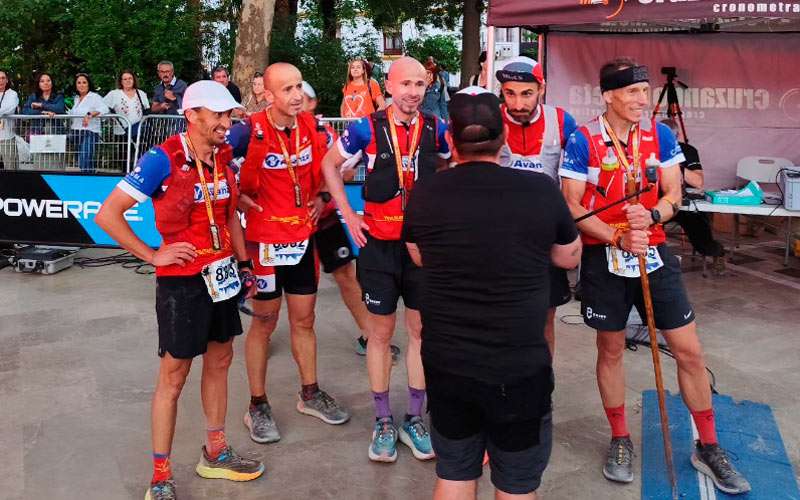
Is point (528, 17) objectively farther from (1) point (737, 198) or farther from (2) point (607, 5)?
(1) point (737, 198)

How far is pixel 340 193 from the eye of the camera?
4.18 m

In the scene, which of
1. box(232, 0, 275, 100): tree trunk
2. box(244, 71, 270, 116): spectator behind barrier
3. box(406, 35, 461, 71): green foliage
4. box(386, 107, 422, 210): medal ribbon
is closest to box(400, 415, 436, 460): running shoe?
box(386, 107, 422, 210): medal ribbon

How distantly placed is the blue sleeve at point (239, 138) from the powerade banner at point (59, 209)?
12.6 feet

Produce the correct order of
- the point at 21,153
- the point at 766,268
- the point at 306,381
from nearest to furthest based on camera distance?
the point at 306,381 < the point at 766,268 < the point at 21,153

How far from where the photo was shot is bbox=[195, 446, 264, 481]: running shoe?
3916 millimetres

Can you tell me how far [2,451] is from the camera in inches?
166

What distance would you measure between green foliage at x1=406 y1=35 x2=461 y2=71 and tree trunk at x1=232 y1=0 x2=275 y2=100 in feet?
50.2

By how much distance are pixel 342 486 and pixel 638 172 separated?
2052mm

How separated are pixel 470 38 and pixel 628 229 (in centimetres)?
1942

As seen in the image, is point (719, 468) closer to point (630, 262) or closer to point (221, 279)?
point (630, 262)

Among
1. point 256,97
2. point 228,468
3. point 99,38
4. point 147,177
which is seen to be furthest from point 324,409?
point 99,38

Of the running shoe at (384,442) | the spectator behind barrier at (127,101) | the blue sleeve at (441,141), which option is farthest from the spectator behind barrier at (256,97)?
the running shoe at (384,442)

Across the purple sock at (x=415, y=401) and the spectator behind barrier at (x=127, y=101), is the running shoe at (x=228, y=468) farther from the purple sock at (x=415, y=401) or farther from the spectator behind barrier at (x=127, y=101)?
the spectator behind barrier at (x=127, y=101)

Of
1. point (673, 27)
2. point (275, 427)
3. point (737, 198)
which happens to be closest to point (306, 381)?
point (275, 427)
